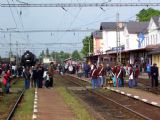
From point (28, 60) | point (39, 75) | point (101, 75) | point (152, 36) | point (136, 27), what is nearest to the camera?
point (39, 75)

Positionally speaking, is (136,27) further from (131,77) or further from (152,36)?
(131,77)

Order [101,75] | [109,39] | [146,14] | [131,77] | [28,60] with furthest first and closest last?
1. [146,14]
2. [109,39]
3. [28,60]
4. [101,75]
5. [131,77]

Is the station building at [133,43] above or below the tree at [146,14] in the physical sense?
below

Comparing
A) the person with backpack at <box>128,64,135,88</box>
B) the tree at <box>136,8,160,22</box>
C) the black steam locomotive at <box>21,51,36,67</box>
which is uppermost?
the tree at <box>136,8,160,22</box>

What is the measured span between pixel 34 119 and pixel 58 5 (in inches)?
1034

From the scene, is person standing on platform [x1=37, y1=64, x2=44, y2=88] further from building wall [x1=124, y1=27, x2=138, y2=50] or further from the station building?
building wall [x1=124, y1=27, x2=138, y2=50]

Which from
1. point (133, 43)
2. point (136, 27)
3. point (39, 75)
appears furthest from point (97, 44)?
point (39, 75)

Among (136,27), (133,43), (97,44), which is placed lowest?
(133,43)

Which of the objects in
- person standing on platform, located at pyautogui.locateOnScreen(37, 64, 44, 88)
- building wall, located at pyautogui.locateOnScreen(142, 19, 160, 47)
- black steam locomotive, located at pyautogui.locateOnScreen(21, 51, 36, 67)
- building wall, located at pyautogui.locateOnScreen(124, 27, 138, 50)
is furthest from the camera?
building wall, located at pyautogui.locateOnScreen(124, 27, 138, 50)

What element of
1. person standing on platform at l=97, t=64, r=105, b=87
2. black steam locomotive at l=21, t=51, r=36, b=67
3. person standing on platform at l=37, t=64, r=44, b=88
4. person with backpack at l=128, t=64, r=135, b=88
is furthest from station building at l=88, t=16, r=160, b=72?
person standing on platform at l=37, t=64, r=44, b=88

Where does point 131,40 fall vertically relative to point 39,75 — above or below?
above

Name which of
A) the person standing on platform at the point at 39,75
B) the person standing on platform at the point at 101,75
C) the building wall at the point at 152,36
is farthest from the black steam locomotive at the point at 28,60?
the building wall at the point at 152,36

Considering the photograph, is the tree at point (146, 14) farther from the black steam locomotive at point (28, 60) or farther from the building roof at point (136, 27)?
the black steam locomotive at point (28, 60)

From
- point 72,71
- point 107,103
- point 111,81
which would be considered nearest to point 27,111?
point 107,103
